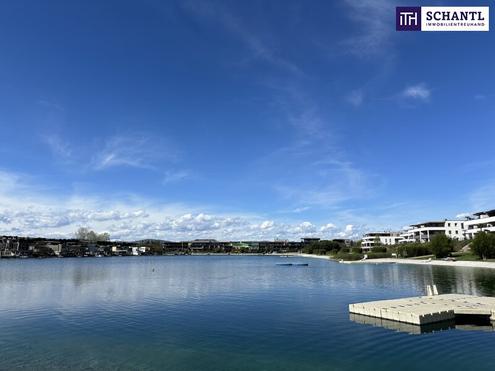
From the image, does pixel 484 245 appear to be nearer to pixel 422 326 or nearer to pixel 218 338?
pixel 422 326

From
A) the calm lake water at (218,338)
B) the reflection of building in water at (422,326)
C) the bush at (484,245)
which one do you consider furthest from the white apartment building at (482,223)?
the reflection of building in water at (422,326)

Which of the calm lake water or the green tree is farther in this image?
the green tree

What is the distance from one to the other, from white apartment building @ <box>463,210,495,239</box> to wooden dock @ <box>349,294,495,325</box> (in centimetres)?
11403

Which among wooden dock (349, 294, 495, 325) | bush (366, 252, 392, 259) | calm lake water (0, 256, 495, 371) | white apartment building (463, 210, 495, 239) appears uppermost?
white apartment building (463, 210, 495, 239)

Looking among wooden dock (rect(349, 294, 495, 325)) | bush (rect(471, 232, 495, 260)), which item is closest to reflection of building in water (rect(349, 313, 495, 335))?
wooden dock (rect(349, 294, 495, 325))

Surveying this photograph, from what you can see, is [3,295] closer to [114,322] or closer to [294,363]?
[114,322]

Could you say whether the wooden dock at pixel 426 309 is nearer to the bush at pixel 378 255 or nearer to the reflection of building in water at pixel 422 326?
the reflection of building in water at pixel 422 326

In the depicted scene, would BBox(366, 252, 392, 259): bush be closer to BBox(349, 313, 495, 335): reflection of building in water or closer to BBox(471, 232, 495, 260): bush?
BBox(471, 232, 495, 260): bush

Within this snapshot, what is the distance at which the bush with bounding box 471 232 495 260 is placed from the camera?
105375 mm

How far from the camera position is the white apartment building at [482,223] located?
146 metres

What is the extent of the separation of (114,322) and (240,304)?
1667cm

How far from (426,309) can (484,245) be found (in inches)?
3289

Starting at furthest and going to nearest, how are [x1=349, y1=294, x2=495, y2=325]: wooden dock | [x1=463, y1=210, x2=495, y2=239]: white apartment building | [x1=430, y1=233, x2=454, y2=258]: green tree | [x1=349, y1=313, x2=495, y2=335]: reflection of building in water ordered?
[x1=463, y1=210, x2=495, y2=239]: white apartment building → [x1=430, y1=233, x2=454, y2=258]: green tree → [x1=349, y1=294, x2=495, y2=325]: wooden dock → [x1=349, y1=313, x2=495, y2=335]: reflection of building in water

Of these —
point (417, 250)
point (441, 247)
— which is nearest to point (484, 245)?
point (441, 247)
